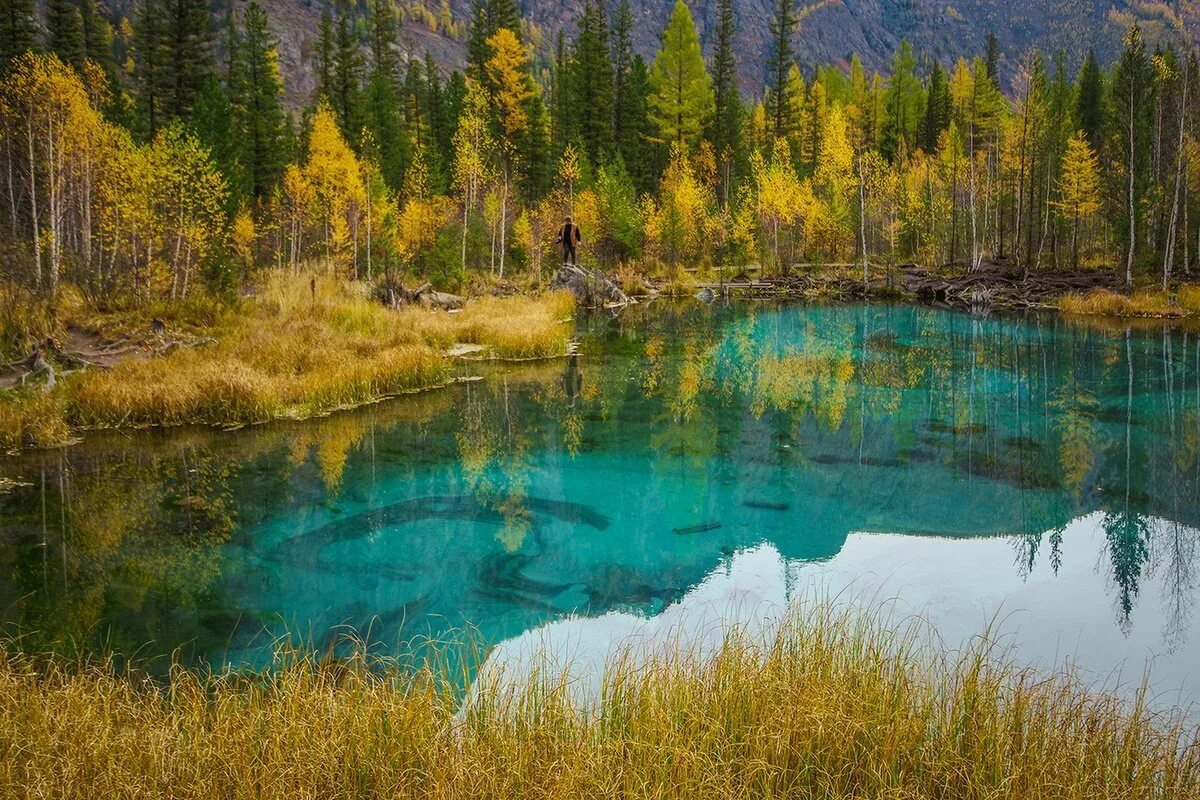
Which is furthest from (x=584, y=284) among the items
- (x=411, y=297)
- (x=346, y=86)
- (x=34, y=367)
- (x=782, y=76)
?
(x=782, y=76)

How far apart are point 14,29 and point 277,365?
32.9 meters

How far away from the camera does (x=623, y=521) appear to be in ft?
32.9

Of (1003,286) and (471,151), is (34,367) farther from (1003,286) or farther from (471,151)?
(1003,286)

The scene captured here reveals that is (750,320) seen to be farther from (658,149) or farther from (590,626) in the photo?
(658,149)

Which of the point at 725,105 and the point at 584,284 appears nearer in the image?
the point at 584,284

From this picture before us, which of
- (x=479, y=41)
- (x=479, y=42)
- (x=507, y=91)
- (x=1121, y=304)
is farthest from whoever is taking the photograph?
(x=479, y=41)

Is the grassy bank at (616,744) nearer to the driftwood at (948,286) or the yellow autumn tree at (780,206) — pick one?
the driftwood at (948,286)

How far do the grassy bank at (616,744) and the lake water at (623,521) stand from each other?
1808mm

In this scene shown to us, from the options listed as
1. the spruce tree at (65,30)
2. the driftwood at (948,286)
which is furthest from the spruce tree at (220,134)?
the driftwood at (948,286)

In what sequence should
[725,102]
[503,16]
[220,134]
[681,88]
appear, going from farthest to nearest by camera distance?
[725,102]
[681,88]
[503,16]
[220,134]

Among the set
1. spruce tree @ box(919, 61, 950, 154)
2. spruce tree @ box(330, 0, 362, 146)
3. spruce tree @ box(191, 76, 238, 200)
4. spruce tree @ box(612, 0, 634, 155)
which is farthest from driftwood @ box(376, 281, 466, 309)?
spruce tree @ box(919, 61, 950, 154)

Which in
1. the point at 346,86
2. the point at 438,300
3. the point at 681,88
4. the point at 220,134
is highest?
the point at 681,88

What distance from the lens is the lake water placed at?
7.20 meters

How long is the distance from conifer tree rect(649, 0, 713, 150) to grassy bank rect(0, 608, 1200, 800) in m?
58.1
